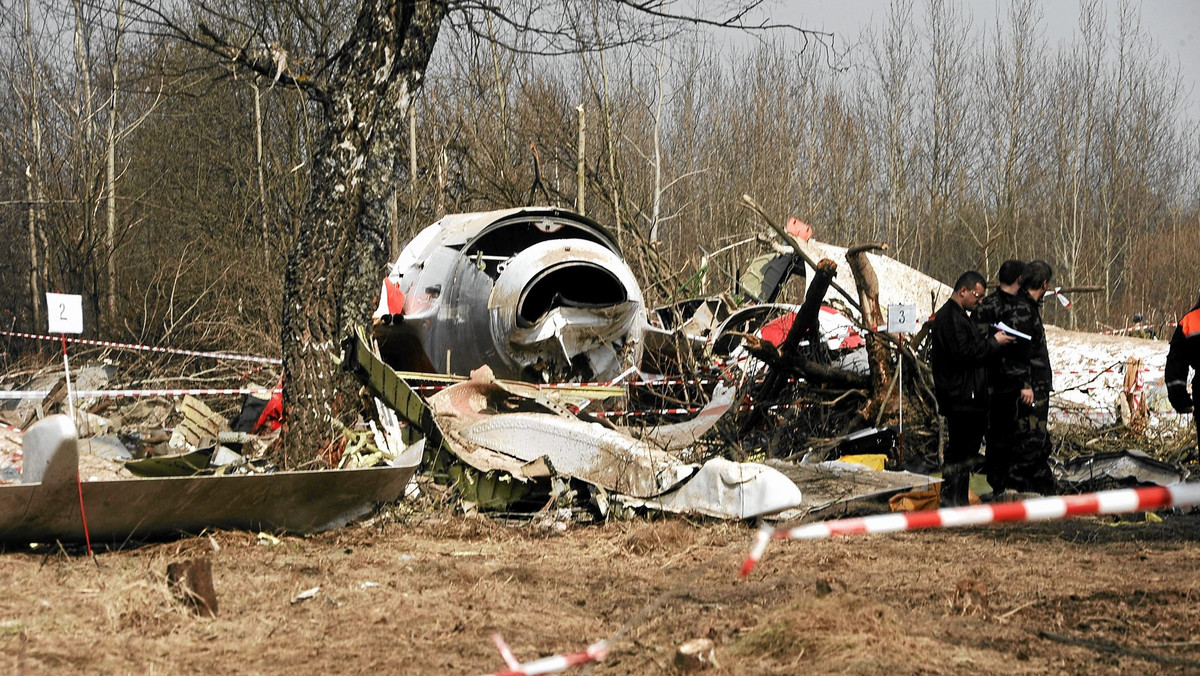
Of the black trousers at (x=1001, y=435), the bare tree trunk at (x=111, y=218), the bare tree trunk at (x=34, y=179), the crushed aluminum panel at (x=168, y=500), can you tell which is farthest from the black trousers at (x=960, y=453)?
the bare tree trunk at (x=34, y=179)

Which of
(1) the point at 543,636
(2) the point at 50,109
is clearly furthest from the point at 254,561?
(2) the point at 50,109

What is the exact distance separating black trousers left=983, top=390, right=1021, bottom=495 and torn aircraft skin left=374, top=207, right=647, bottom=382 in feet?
14.0

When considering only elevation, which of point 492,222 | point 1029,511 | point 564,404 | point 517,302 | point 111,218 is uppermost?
point 111,218

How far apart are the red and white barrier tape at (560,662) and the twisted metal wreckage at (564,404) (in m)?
2.59

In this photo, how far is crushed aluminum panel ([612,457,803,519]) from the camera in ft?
21.9

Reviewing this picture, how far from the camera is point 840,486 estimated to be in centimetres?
722

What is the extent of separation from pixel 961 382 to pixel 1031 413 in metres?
0.59

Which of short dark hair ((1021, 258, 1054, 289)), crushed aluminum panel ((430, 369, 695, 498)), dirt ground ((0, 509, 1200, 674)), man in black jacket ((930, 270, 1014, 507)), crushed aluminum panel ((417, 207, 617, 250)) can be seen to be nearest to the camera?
dirt ground ((0, 509, 1200, 674))

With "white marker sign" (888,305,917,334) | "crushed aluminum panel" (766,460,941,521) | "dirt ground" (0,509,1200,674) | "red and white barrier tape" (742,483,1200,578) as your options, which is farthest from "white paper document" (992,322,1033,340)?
"red and white barrier tape" (742,483,1200,578)

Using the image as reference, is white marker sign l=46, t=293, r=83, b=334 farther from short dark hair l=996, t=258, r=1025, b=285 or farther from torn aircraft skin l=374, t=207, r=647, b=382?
short dark hair l=996, t=258, r=1025, b=285

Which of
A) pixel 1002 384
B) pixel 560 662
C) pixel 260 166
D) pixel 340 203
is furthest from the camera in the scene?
pixel 260 166

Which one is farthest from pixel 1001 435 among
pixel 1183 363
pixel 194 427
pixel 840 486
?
pixel 194 427

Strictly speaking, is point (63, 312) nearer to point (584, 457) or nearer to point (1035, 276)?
point (584, 457)

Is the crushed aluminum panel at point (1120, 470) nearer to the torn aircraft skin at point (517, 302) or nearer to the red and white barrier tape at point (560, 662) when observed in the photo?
the torn aircraft skin at point (517, 302)
